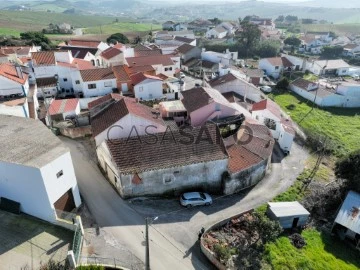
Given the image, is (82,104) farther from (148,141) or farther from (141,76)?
(148,141)

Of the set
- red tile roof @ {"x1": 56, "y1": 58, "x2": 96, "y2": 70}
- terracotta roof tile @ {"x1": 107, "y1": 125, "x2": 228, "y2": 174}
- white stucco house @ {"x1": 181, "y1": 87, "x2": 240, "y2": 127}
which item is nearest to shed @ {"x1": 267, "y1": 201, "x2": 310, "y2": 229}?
terracotta roof tile @ {"x1": 107, "y1": 125, "x2": 228, "y2": 174}

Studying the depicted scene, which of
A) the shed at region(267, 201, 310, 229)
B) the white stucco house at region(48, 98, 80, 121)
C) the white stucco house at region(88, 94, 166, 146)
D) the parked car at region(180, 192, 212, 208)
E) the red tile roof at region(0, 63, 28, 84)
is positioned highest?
the red tile roof at region(0, 63, 28, 84)

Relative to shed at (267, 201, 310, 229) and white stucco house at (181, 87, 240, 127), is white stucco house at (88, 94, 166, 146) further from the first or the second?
shed at (267, 201, 310, 229)

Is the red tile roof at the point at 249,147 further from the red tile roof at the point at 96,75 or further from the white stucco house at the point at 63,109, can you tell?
the red tile roof at the point at 96,75

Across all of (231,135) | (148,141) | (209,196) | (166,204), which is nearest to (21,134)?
(148,141)

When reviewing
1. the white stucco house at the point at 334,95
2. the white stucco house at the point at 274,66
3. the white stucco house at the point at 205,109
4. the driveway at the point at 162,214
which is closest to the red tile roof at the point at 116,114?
the driveway at the point at 162,214
